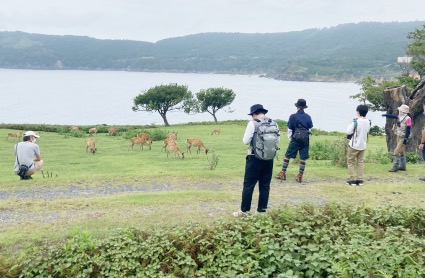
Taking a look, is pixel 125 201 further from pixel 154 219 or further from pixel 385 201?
pixel 385 201

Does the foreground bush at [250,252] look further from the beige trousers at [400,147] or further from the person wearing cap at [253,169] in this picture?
the beige trousers at [400,147]

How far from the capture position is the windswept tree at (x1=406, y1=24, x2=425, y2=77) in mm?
49188

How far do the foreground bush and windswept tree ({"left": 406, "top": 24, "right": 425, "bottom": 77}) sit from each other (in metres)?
48.4

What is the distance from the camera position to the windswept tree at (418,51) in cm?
4919

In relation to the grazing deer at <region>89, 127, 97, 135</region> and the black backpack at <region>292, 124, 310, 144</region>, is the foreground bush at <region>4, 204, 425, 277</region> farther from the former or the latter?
the grazing deer at <region>89, 127, 97, 135</region>

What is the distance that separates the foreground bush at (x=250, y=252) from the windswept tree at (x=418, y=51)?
48.4m

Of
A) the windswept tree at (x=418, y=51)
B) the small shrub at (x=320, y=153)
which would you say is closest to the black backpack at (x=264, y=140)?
the small shrub at (x=320, y=153)

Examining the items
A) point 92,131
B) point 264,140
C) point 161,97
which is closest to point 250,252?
point 264,140

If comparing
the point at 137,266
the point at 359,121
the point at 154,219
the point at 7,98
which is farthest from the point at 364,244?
the point at 7,98

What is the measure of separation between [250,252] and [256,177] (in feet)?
6.81

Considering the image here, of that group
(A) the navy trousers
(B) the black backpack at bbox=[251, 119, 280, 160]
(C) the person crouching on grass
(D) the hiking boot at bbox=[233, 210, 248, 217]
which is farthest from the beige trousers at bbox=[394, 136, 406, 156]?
(D) the hiking boot at bbox=[233, 210, 248, 217]

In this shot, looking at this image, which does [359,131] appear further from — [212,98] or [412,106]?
[212,98]

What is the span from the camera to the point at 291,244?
244 inches

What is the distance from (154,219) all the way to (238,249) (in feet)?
7.77
